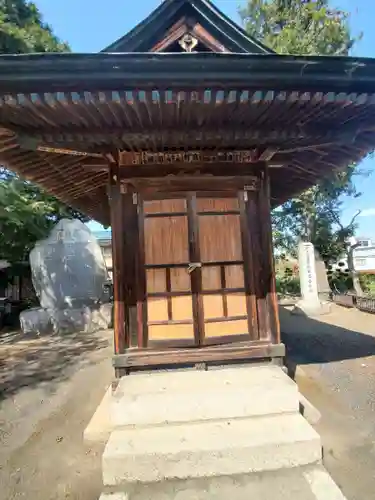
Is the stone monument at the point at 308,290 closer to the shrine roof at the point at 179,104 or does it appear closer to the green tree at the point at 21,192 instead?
the shrine roof at the point at 179,104

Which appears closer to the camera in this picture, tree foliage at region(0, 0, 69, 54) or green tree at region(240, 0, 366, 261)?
tree foliage at region(0, 0, 69, 54)

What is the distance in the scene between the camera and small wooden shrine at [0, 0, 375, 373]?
2.55 metres

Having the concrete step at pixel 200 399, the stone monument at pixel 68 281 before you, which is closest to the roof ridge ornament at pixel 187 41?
the concrete step at pixel 200 399

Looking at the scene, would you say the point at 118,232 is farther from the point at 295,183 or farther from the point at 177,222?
the point at 295,183

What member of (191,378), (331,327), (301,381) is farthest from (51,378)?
(331,327)

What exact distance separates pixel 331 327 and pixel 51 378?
22.5 ft

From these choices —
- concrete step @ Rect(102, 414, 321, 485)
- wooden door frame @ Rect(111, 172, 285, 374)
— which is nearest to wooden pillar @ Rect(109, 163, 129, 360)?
wooden door frame @ Rect(111, 172, 285, 374)

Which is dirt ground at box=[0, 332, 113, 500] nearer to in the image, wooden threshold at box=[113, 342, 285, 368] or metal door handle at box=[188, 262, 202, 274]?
wooden threshold at box=[113, 342, 285, 368]

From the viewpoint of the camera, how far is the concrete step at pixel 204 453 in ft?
7.92

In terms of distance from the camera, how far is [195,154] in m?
3.71

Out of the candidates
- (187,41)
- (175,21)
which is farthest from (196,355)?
(175,21)

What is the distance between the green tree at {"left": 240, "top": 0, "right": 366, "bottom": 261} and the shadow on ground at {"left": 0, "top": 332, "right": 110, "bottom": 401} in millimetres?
13116

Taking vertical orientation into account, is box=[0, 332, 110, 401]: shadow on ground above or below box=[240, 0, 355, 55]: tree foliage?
below

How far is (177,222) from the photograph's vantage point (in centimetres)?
372
